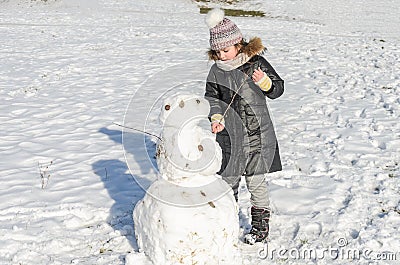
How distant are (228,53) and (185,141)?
3.36 feet

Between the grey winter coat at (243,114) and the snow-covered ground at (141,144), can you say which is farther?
the snow-covered ground at (141,144)

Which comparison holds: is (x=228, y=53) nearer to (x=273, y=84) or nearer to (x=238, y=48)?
(x=238, y=48)

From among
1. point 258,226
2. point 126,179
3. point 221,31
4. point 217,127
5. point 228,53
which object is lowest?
point 126,179

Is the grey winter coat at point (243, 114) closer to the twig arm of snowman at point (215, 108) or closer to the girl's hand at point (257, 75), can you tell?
the twig arm of snowman at point (215, 108)

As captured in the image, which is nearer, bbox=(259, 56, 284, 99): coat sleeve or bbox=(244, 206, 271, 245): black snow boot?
bbox=(259, 56, 284, 99): coat sleeve

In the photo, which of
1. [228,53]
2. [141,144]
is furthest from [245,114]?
[141,144]

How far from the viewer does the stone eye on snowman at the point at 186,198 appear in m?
3.31

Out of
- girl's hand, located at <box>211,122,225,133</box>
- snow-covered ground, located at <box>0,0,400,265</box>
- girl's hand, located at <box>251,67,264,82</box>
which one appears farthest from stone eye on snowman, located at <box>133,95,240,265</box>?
girl's hand, located at <box>251,67,264,82</box>

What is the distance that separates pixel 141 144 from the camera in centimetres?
667

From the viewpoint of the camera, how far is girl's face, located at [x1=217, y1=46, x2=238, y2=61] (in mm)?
3842

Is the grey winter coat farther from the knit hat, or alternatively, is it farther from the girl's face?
the knit hat

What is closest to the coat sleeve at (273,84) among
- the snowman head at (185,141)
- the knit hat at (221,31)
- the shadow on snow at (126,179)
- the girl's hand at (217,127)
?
the knit hat at (221,31)

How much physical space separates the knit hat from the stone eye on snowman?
63 centimetres

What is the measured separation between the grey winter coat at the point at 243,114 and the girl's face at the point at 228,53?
129 millimetres
